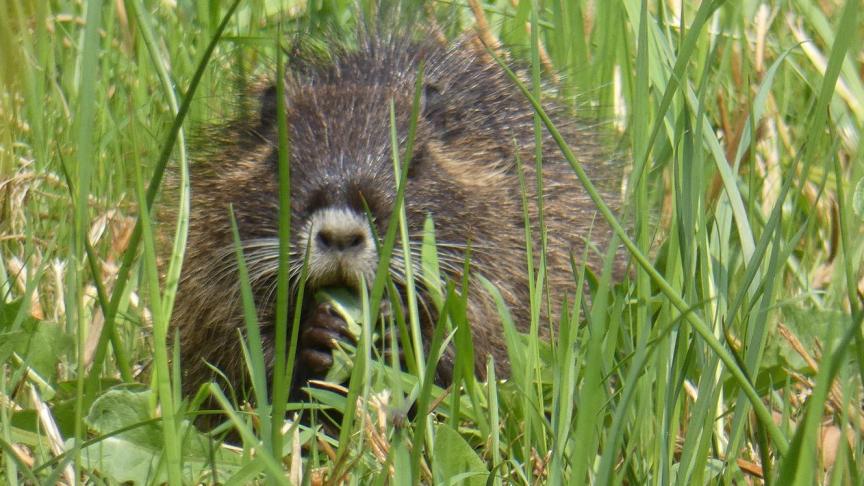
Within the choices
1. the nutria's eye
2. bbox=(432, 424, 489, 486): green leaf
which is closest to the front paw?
the nutria's eye

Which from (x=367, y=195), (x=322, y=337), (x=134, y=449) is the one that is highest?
(x=367, y=195)

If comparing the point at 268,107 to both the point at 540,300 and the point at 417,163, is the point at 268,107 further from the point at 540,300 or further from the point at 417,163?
the point at 540,300

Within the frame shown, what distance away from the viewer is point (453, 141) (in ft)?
11.9

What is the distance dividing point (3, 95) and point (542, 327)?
2513 mm

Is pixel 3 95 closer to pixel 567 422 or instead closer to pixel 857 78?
pixel 567 422

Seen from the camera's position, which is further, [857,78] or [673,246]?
[857,78]

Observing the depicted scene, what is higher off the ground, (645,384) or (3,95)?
(3,95)

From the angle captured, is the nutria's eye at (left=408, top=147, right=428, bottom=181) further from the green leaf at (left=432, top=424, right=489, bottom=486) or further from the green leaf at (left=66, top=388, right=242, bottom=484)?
the green leaf at (left=432, top=424, right=489, bottom=486)

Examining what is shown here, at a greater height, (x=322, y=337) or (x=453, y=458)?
(x=453, y=458)

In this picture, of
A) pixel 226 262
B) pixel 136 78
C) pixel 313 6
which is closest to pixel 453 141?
pixel 226 262

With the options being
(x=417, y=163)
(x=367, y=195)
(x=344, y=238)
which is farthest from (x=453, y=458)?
(x=417, y=163)

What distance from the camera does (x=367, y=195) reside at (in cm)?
296

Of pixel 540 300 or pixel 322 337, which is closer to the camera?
pixel 540 300

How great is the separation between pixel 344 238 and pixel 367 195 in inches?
7.3
